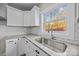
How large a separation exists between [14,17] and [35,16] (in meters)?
0.31

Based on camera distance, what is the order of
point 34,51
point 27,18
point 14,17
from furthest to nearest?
point 27,18, point 14,17, point 34,51

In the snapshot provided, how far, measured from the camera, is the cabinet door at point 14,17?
1.17 meters

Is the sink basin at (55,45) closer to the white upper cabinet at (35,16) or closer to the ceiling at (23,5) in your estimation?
the white upper cabinet at (35,16)

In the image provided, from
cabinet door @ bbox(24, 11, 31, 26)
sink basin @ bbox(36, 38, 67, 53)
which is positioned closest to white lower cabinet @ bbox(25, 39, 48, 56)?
Result: sink basin @ bbox(36, 38, 67, 53)

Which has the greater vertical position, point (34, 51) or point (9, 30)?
point (9, 30)

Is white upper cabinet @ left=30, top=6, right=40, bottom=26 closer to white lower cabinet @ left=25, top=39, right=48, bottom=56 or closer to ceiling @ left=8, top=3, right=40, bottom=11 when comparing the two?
ceiling @ left=8, top=3, right=40, bottom=11

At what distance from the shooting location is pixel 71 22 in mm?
1070

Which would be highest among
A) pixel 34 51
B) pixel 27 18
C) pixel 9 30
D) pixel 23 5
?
pixel 23 5

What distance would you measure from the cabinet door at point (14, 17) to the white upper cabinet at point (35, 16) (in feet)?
0.56

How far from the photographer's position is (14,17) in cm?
119

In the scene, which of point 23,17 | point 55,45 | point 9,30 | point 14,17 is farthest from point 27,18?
point 55,45

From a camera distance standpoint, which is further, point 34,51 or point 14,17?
point 14,17

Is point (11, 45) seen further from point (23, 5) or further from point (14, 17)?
point (23, 5)

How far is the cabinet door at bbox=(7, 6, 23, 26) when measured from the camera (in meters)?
1.17
